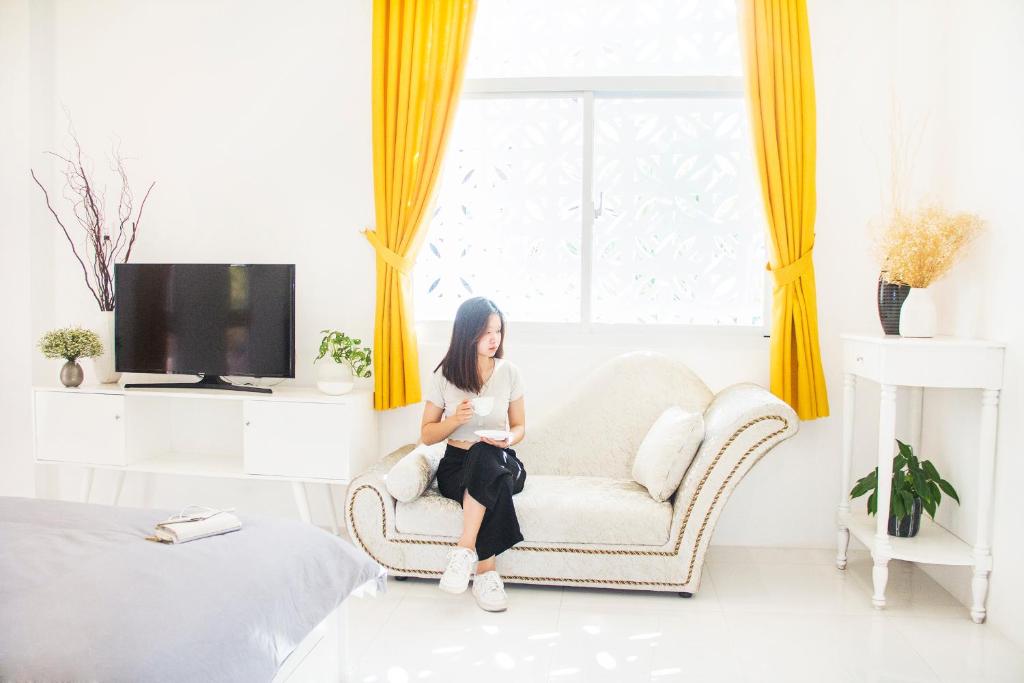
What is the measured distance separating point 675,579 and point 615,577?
0.73 feet

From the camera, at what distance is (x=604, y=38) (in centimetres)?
365

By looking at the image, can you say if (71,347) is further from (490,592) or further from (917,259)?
(917,259)

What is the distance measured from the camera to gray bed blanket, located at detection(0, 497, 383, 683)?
4.74 feet

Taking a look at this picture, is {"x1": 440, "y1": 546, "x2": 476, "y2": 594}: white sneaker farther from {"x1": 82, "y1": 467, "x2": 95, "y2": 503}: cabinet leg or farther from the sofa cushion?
{"x1": 82, "y1": 467, "x2": 95, "y2": 503}: cabinet leg

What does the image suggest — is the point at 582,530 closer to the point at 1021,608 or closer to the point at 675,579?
the point at 675,579

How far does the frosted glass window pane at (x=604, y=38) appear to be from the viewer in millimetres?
3600

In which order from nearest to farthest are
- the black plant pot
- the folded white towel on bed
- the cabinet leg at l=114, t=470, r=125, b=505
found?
the folded white towel on bed, the black plant pot, the cabinet leg at l=114, t=470, r=125, b=505

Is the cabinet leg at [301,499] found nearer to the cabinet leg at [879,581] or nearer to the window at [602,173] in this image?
the window at [602,173]

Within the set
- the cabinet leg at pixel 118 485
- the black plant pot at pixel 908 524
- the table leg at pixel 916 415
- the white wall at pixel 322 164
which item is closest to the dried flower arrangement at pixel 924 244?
the white wall at pixel 322 164

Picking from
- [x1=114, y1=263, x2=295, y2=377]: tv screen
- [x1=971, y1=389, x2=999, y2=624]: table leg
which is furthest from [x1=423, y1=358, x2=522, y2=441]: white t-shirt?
[x1=971, y1=389, x2=999, y2=624]: table leg

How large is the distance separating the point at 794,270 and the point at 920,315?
588 millimetres

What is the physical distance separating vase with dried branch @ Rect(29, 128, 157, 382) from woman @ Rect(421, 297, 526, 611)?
6.35 feet

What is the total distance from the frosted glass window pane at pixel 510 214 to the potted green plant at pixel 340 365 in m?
0.45

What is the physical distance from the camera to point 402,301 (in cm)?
359
